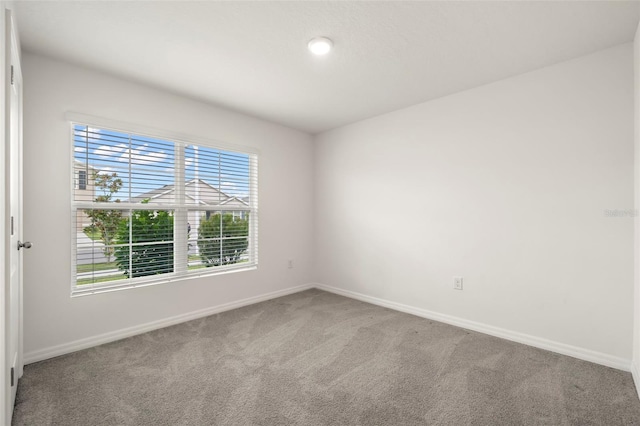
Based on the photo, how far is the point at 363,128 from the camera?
4.02 m

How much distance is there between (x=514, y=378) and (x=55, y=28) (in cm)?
402

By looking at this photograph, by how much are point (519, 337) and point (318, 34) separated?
3052 mm

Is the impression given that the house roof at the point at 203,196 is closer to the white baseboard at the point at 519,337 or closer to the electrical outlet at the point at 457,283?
the white baseboard at the point at 519,337

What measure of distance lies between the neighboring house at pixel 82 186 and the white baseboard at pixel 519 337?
3180 mm

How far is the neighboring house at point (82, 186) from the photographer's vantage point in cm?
260

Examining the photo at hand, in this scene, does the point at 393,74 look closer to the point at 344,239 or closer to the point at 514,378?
the point at 344,239

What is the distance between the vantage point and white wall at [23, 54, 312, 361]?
2.37 metres

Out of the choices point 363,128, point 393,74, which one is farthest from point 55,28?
point 363,128

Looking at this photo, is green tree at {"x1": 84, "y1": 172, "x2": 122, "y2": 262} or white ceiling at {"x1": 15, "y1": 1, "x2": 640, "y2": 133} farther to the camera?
green tree at {"x1": 84, "y1": 172, "x2": 122, "y2": 262}

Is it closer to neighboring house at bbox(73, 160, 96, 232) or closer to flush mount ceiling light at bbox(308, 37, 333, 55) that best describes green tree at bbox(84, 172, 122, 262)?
neighboring house at bbox(73, 160, 96, 232)

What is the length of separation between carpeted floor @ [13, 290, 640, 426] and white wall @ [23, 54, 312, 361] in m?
0.26

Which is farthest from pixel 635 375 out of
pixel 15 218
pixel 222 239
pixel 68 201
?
pixel 68 201

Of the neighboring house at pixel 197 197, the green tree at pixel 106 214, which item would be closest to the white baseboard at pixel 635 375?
the neighboring house at pixel 197 197

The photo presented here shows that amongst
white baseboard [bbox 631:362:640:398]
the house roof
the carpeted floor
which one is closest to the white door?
the carpeted floor
